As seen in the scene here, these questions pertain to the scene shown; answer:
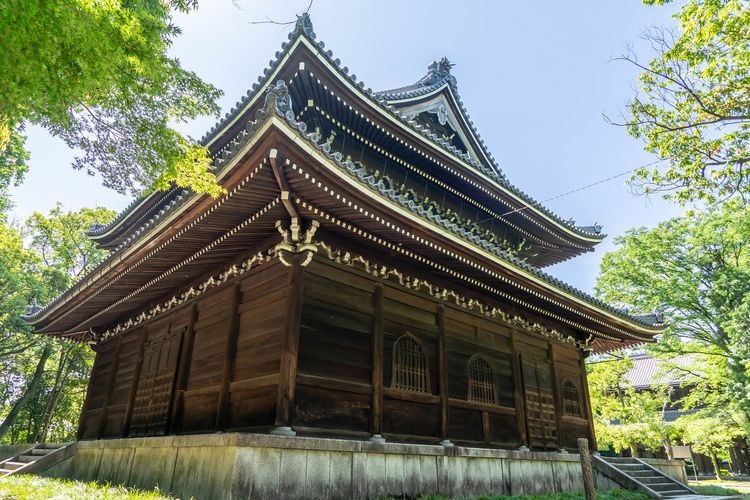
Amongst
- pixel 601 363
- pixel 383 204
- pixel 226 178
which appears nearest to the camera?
pixel 226 178

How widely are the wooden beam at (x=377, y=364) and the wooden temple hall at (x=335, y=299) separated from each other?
3 centimetres

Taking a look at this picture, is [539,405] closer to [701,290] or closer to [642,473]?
[642,473]

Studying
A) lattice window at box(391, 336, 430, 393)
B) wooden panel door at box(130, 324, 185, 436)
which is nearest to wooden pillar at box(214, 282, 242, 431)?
wooden panel door at box(130, 324, 185, 436)

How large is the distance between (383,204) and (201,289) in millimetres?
5395

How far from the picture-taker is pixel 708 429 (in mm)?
23016

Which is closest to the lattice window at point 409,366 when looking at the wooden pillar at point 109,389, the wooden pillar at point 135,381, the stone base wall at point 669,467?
the wooden pillar at point 135,381

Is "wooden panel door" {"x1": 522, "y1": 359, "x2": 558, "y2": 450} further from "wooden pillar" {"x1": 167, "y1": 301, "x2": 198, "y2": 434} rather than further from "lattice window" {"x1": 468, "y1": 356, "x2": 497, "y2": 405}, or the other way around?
"wooden pillar" {"x1": 167, "y1": 301, "x2": 198, "y2": 434}

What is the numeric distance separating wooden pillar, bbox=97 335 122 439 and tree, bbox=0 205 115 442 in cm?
1201

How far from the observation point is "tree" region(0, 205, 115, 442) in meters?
23.1

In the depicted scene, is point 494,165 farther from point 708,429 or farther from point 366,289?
point 708,429

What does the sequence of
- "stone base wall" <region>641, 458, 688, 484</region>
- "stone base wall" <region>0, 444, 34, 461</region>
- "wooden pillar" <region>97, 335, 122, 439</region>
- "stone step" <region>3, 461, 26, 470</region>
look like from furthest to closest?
"stone base wall" <region>0, 444, 34, 461</region> → "stone base wall" <region>641, 458, 688, 484</region> → "wooden pillar" <region>97, 335, 122, 439</region> → "stone step" <region>3, 461, 26, 470</region>

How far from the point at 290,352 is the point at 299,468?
1746mm

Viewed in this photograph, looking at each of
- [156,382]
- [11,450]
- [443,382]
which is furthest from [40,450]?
[443,382]

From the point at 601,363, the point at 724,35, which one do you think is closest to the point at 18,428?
the point at 601,363
